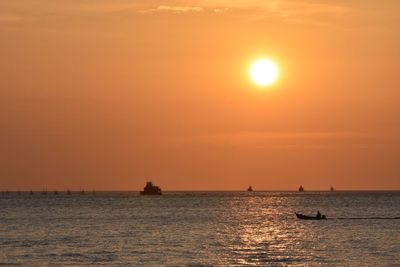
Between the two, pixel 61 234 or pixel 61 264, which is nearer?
pixel 61 264

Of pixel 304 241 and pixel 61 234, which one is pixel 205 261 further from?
pixel 61 234

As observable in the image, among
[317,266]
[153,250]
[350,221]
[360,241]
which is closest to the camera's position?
[317,266]

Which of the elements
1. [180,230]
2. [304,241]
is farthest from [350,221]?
[304,241]

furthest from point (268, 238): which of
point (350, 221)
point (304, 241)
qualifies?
point (350, 221)

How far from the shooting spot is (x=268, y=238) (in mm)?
95562

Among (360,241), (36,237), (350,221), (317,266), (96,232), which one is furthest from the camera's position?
(350,221)

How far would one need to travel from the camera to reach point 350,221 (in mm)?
130750

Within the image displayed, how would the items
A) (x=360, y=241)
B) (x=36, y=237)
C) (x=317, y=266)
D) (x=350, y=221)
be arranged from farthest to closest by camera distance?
(x=350, y=221) → (x=36, y=237) → (x=360, y=241) → (x=317, y=266)

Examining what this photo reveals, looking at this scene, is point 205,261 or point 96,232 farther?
point 96,232

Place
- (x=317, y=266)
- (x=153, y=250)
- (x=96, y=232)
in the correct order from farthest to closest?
(x=96, y=232), (x=153, y=250), (x=317, y=266)

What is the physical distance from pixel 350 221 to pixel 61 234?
47709 millimetres

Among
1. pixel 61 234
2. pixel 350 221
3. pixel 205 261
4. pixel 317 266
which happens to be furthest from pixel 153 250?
pixel 350 221

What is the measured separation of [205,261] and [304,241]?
24219mm

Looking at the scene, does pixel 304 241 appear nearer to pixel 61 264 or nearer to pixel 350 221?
pixel 61 264
